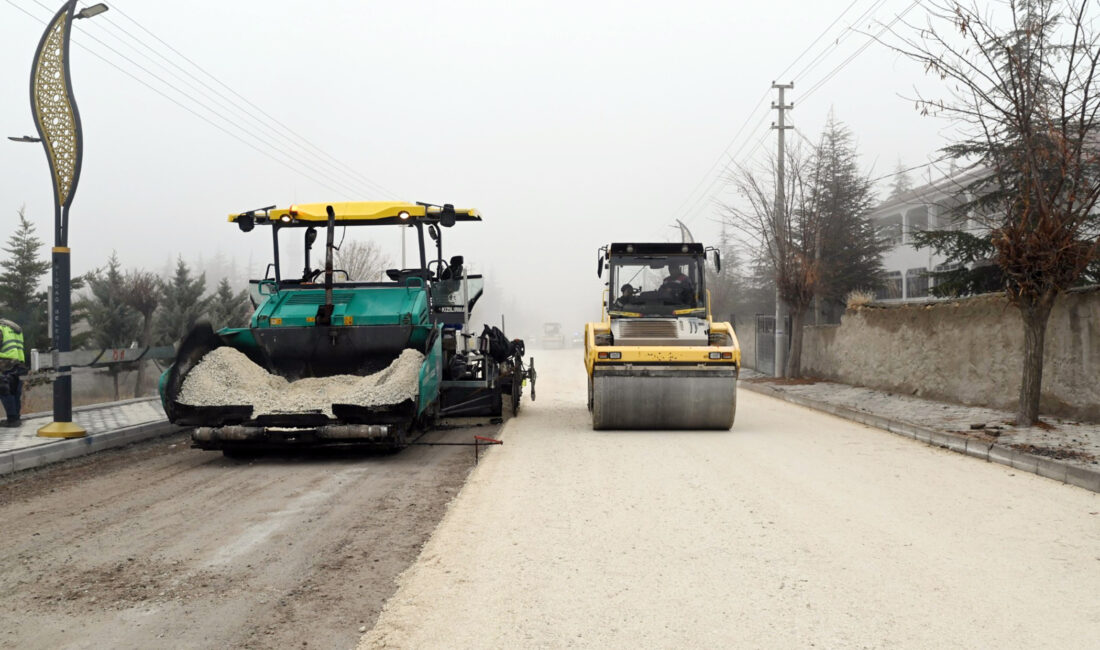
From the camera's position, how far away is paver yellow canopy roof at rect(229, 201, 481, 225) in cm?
1111

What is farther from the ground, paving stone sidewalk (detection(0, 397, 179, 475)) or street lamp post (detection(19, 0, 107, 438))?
street lamp post (detection(19, 0, 107, 438))

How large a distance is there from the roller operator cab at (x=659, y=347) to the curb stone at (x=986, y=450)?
2542 millimetres

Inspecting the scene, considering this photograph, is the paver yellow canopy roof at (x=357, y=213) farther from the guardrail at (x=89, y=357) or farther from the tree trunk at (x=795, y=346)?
the tree trunk at (x=795, y=346)

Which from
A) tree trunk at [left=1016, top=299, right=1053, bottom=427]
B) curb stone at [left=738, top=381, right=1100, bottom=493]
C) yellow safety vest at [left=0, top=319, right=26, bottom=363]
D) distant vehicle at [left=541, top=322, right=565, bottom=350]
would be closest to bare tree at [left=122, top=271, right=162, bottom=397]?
yellow safety vest at [left=0, top=319, right=26, bottom=363]

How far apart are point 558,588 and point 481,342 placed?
303 inches

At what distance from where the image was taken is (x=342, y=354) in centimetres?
1028

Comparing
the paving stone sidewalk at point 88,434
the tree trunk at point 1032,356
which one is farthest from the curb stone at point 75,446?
the tree trunk at point 1032,356

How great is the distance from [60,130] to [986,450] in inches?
476

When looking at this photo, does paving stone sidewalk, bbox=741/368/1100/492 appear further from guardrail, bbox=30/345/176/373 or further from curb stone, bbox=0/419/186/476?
curb stone, bbox=0/419/186/476

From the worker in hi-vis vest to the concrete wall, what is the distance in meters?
14.3

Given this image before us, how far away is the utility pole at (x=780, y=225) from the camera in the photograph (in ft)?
76.8

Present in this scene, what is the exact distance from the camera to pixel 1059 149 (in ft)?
33.5

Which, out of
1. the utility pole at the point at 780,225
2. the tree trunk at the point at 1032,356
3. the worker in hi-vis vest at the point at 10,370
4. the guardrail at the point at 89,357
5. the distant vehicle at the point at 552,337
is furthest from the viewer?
the distant vehicle at the point at 552,337

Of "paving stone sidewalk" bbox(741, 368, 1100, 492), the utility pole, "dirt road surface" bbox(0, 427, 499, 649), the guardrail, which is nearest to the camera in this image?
"dirt road surface" bbox(0, 427, 499, 649)
